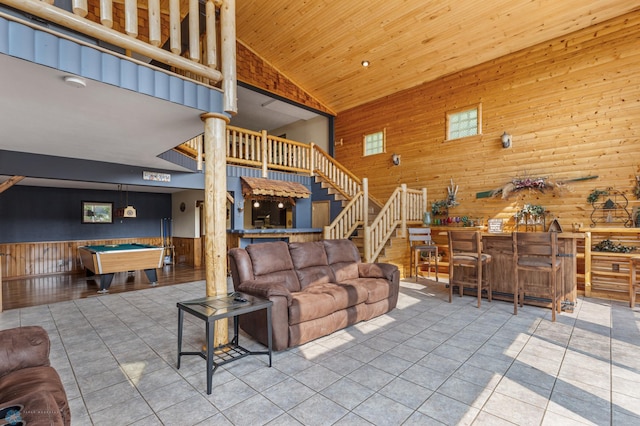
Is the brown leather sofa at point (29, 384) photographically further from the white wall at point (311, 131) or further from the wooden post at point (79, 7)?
the white wall at point (311, 131)

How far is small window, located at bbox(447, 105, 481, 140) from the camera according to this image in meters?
7.54

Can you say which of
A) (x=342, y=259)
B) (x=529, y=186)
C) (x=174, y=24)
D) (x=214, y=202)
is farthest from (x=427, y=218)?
(x=174, y=24)

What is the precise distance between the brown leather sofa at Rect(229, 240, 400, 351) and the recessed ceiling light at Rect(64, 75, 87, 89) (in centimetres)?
213

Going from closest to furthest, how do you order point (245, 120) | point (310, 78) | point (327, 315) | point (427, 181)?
1. point (327, 315)
2. point (427, 181)
3. point (310, 78)
4. point (245, 120)

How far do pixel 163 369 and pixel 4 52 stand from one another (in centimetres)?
269

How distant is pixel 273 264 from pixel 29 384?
2.51 meters

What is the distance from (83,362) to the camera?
3.06 m

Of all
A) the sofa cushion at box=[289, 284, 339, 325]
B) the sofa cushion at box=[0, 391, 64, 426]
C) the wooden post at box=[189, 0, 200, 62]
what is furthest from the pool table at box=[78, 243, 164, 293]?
the sofa cushion at box=[0, 391, 64, 426]

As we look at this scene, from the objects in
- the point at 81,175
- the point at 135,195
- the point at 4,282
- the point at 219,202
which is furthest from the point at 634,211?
the point at 4,282

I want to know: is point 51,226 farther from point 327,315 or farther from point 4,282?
point 327,315

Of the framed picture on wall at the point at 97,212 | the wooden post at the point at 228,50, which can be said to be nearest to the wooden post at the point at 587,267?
the wooden post at the point at 228,50

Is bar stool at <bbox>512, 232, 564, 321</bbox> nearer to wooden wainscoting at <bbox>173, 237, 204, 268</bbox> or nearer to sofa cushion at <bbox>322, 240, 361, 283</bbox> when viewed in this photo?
sofa cushion at <bbox>322, 240, 361, 283</bbox>

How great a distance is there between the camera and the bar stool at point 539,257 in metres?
4.09

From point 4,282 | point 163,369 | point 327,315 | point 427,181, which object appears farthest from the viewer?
point 427,181
